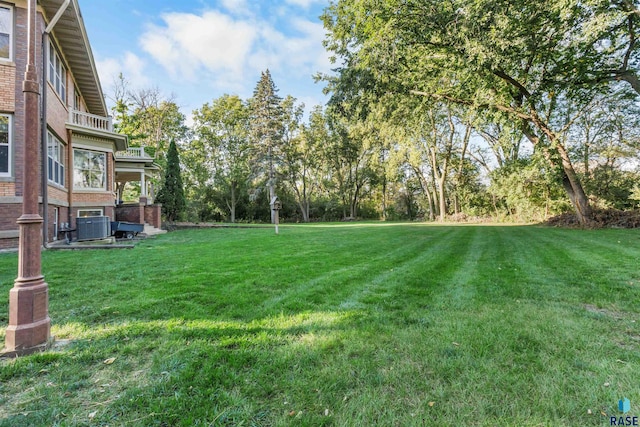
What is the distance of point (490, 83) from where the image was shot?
1252 cm

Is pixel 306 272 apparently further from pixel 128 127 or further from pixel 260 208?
pixel 260 208

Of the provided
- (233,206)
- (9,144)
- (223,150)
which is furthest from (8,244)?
(223,150)

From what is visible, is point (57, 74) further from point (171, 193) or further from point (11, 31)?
point (171, 193)

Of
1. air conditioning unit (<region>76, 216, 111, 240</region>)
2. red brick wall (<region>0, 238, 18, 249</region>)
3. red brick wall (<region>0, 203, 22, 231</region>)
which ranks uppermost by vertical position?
red brick wall (<region>0, 203, 22, 231</region>)

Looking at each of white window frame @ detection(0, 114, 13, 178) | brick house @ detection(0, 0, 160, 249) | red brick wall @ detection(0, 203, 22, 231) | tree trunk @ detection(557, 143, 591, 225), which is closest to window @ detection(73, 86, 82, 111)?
brick house @ detection(0, 0, 160, 249)

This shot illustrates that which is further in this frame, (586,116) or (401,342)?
(586,116)

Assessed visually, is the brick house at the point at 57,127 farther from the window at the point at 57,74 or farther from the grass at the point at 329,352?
the grass at the point at 329,352

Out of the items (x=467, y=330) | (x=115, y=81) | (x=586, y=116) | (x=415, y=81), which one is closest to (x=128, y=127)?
(x=115, y=81)

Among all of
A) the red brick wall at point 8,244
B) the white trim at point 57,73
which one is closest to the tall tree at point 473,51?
the white trim at point 57,73

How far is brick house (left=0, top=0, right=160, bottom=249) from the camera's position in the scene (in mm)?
8234

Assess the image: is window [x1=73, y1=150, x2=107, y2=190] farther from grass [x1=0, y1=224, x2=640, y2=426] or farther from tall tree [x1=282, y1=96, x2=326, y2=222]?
tall tree [x1=282, y1=96, x2=326, y2=222]

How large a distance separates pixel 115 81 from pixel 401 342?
33298mm

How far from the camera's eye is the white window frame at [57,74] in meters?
10.1

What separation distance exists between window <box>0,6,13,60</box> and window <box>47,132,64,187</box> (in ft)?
7.46
